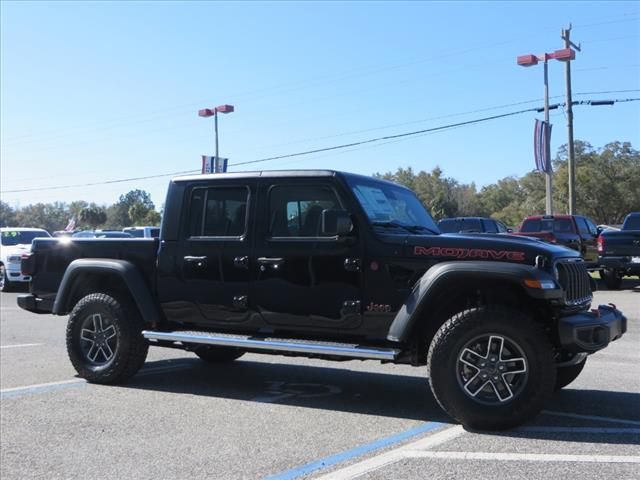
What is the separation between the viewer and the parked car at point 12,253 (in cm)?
1933

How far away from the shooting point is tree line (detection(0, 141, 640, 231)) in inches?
2483

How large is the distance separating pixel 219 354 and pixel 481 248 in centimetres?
402

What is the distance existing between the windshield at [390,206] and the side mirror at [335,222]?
32 cm

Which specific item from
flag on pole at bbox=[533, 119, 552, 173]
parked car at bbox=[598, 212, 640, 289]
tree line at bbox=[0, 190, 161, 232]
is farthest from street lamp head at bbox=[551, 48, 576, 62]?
tree line at bbox=[0, 190, 161, 232]


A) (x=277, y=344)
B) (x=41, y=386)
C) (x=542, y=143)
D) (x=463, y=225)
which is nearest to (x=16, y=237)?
(x=463, y=225)

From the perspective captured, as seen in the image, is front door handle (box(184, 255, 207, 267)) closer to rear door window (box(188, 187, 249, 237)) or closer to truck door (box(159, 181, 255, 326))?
truck door (box(159, 181, 255, 326))

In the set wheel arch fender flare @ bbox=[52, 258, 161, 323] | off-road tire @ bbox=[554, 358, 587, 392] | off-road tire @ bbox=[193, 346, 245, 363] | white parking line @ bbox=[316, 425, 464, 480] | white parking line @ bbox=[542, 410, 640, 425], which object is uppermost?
wheel arch fender flare @ bbox=[52, 258, 161, 323]

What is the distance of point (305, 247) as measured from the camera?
5.77 metres

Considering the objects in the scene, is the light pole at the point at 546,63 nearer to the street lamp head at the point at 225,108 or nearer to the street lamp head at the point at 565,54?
the street lamp head at the point at 565,54

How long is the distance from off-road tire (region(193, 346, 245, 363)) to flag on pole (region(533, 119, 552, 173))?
23.5 meters

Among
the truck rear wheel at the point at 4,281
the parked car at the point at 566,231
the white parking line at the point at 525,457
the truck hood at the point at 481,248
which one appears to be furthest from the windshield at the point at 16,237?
the white parking line at the point at 525,457

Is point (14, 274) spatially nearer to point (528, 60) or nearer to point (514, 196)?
point (528, 60)

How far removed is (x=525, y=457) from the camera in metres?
4.31

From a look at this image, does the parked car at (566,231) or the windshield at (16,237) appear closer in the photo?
the parked car at (566,231)
